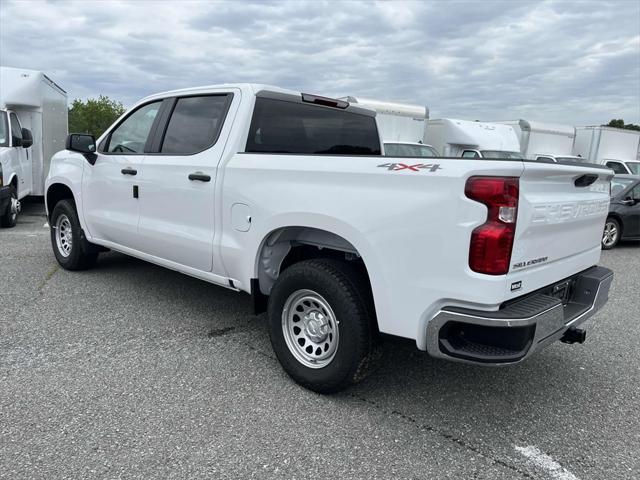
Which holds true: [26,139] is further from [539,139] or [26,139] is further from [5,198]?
[539,139]

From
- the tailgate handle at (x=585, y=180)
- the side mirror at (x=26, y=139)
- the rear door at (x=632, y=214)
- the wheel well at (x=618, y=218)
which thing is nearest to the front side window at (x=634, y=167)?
the rear door at (x=632, y=214)

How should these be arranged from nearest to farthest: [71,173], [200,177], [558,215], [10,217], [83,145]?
[558,215] → [200,177] → [83,145] → [71,173] → [10,217]

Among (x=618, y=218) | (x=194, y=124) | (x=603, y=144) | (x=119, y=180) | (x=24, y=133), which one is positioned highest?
(x=603, y=144)

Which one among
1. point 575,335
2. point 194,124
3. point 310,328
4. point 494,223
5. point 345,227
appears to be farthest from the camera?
point 194,124

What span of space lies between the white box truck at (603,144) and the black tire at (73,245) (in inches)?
830

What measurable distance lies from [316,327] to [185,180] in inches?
64.0

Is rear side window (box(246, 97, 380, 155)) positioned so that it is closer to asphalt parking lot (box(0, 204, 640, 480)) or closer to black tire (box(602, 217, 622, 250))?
asphalt parking lot (box(0, 204, 640, 480))

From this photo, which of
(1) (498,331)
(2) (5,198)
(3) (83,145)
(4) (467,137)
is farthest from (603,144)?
(1) (498,331)

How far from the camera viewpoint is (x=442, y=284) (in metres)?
2.63

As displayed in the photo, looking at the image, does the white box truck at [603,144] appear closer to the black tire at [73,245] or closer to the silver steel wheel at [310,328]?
the black tire at [73,245]

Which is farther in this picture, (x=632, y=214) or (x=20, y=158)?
(x=20, y=158)

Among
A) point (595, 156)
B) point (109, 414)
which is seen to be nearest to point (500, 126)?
point (595, 156)

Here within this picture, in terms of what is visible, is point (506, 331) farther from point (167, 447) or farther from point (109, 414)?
point (109, 414)

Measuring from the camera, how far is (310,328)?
3.36 m
